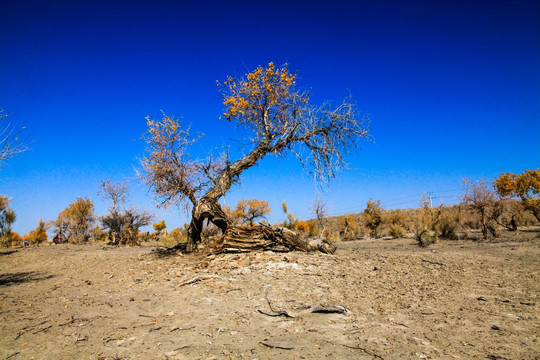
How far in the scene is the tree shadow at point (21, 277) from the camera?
8453 millimetres

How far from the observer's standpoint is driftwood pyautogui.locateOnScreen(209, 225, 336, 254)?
9.62m

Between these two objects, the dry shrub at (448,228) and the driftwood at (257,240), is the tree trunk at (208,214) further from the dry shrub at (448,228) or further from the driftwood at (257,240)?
the dry shrub at (448,228)

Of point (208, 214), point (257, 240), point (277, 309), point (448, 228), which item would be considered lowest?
point (277, 309)

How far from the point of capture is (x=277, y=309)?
17.4 feet

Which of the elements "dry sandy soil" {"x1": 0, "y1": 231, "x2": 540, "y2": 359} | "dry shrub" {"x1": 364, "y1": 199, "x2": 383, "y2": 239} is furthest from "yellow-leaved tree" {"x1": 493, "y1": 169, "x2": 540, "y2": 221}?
"dry sandy soil" {"x1": 0, "y1": 231, "x2": 540, "y2": 359}

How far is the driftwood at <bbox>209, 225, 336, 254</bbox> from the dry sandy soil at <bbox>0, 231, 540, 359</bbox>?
1.58 ft

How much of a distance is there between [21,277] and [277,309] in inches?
348

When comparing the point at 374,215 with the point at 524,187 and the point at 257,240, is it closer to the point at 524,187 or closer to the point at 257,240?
the point at 524,187

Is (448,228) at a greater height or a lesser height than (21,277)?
greater

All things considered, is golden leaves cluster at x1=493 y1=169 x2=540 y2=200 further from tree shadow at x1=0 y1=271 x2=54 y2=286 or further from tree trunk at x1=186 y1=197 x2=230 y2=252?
tree shadow at x1=0 y1=271 x2=54 y2=286

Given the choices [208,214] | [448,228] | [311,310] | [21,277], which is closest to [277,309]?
[311,310]

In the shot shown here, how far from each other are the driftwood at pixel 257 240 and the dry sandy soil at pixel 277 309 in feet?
1.58

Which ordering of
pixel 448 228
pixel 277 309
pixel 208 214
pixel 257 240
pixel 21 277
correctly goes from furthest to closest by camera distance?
pixel 448 228 → pixel 208 214 → pixel 257 240 → pixel 21 277 → pixel 277 309

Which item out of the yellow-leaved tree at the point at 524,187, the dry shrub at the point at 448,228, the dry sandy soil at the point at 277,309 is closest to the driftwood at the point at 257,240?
the dry sandy soil at the point at 277,309
